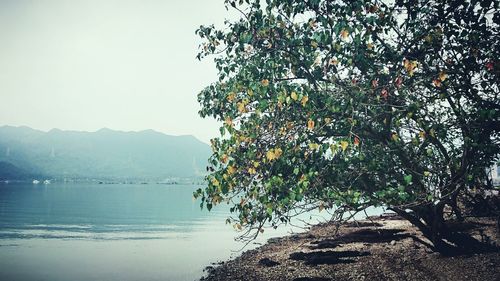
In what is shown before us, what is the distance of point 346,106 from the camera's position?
10.8m

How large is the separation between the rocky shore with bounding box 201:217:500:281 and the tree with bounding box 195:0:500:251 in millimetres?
2486

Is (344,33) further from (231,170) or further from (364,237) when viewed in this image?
(364,237)

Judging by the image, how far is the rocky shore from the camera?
14.8 metres

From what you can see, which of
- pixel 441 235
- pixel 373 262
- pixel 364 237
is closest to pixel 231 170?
pixel 441 235

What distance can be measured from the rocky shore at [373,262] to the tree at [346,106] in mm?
2486

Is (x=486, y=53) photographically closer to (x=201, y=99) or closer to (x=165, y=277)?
(x=201, y=99)

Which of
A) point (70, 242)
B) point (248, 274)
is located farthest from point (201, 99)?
point (70, 242)

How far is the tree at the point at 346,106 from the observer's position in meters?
11.1

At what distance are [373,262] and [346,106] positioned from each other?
1180cm

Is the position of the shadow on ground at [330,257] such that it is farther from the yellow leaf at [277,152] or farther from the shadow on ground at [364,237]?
the yellow leaf at [277,152]

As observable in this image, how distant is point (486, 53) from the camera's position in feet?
41.0

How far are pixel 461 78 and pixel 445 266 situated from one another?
8.08m

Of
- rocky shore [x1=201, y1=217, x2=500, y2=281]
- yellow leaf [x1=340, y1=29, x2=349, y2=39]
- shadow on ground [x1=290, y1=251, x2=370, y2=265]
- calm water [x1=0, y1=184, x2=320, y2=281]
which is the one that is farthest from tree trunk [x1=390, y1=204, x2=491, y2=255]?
calm water [x1=0, y1=184, x2=320, y2=281]

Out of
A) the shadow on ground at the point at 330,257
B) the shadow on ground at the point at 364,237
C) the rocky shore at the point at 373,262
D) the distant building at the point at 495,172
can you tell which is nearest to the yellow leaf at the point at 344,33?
the rocky shore at the point at 373,262
